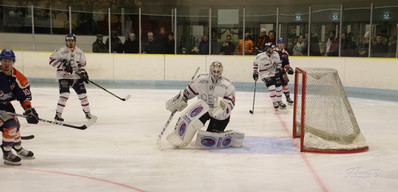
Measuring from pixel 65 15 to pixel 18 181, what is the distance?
869 centimetres

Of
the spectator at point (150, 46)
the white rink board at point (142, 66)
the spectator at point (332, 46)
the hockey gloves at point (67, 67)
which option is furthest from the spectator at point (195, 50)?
the hockey gloves at point (67, 67)

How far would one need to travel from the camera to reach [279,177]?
3.47 metres

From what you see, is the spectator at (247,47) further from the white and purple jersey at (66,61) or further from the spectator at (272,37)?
the white and purple jersey at (66,61)

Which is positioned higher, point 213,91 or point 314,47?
point 314,47

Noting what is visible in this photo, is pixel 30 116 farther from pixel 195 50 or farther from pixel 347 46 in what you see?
pixel 347 46

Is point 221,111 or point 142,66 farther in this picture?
point 142,66

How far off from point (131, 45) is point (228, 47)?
7.61 ft

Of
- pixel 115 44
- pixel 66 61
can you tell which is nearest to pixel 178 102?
pixel 66 61

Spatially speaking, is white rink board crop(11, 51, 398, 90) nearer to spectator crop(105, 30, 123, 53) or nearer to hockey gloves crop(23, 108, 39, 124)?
spectator crop(105, 30, 123, 53)

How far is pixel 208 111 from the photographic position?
4379 mm

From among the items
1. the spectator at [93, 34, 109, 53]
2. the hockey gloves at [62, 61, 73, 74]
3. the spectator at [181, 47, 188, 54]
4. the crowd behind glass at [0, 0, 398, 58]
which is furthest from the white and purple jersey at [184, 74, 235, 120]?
the spectator at [93, 34, 109, 53]

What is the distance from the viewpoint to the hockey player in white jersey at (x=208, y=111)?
4.24m

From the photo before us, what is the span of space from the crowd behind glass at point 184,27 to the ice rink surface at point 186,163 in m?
4.85

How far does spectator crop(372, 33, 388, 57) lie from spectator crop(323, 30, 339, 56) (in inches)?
30.9
